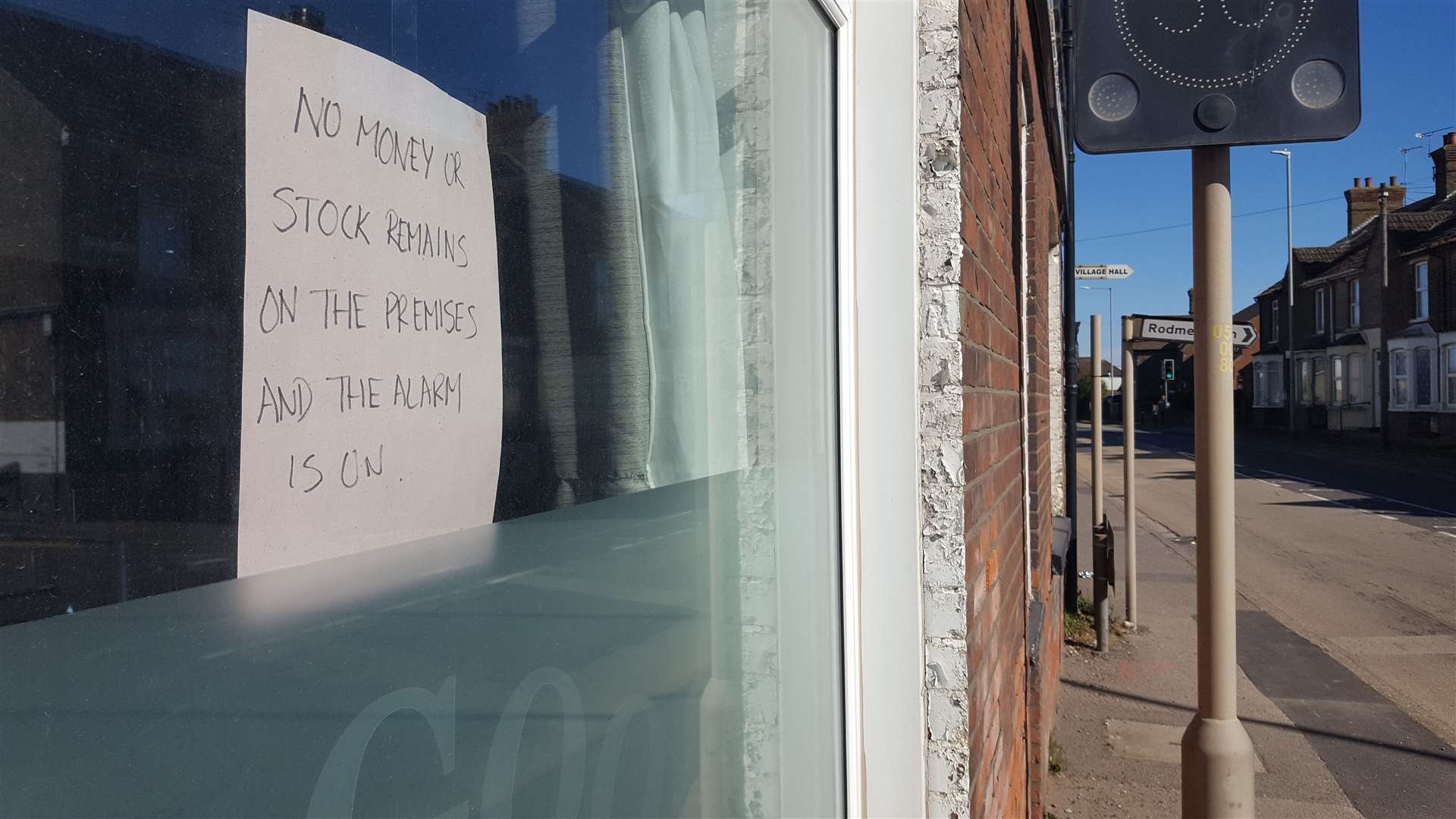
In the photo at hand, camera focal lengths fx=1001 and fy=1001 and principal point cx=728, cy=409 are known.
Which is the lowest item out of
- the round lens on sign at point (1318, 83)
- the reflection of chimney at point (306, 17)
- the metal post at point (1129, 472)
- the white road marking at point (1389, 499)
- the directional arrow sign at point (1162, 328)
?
the white road marking at point (1389, 499)

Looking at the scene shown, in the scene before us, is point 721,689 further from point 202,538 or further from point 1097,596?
point 1097,596

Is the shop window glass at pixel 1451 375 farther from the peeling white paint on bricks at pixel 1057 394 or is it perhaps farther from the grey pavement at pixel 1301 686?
the peeling white paint on bricks at pixel 1057 394

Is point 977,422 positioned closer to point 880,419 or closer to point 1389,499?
point 880,419

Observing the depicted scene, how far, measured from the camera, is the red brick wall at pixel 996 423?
77.9 inches

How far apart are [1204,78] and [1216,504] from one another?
1.13 m

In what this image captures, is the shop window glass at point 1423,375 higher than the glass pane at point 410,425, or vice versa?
the shop window glass at point 1423,375

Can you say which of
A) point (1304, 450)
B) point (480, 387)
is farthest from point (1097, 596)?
point (1304, 450)

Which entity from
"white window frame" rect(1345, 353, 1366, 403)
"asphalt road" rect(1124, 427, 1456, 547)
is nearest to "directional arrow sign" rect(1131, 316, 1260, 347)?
"asphalt road" rect(1124, 427, 1456, 547)

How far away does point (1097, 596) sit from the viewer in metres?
7.82

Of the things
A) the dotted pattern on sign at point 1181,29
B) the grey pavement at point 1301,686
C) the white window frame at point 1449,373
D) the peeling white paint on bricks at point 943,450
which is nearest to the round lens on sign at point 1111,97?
the dotted pattern on sign at point 1181,29

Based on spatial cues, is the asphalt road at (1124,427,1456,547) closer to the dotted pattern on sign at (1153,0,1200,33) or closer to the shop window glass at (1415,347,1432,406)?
the shop window glass at (1415,347,1432,406)

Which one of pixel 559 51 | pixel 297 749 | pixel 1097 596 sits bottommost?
pixel 1097 596

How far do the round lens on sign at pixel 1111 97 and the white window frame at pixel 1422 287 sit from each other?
3731 centimetres

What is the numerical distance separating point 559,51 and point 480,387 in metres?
0.41
